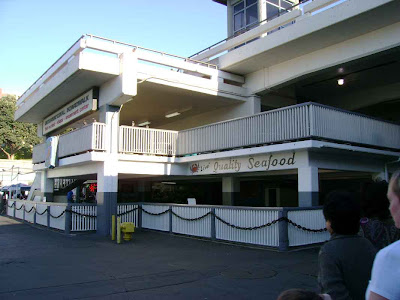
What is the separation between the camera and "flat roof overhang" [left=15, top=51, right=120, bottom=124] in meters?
14.9

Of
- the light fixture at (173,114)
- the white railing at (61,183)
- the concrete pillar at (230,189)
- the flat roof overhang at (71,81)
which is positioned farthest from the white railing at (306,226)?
the white railing at (61,183)

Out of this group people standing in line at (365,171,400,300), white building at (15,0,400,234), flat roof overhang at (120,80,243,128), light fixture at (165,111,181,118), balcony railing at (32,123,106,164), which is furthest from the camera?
light fixture at (165,111,181,118)

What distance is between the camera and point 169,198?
1014 inches

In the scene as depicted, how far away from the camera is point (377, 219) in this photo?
3387 mm

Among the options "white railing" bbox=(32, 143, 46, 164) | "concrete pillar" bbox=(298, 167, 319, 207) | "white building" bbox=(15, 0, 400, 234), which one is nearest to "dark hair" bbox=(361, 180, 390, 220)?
"white building" bbox=(15, 0, 400, 234)

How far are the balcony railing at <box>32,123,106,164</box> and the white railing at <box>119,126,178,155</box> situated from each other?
855 mm

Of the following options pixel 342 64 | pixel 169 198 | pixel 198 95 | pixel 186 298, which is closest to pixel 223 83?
pixel 198 95

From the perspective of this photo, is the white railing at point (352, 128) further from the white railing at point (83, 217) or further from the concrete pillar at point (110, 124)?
the white railing at point (83, 217)

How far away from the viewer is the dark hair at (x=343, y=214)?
2809 mm

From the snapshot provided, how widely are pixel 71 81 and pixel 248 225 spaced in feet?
31.9

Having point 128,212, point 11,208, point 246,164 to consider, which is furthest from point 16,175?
point 246,164

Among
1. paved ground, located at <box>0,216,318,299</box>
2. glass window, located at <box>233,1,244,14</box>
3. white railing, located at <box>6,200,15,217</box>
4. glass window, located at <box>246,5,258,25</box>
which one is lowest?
paved ground, located at <box>0,216,318,299</box>

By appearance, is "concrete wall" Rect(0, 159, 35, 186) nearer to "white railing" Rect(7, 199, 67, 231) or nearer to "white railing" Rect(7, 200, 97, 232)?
"white railing" Rect(7, 199, 67, 231)

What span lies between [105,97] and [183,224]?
6.38m
